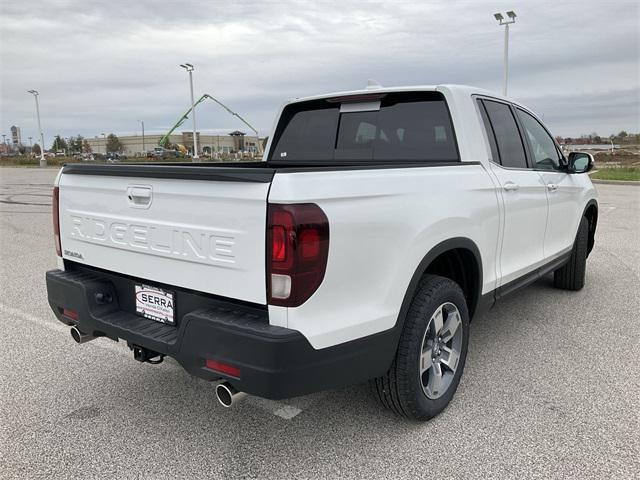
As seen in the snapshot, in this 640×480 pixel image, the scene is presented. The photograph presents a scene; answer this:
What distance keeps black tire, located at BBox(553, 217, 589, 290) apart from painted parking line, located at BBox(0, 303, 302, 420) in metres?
3.57

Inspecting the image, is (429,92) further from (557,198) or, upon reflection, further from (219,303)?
(219,303)

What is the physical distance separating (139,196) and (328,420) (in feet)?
5.36

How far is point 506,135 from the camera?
159 inches

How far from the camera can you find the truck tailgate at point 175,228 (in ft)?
7.40

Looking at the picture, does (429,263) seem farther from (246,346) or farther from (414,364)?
(246,346)

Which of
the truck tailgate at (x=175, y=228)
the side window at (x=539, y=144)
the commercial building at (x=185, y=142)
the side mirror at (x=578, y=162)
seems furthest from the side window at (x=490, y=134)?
the commercial building at (x=185, y=142)

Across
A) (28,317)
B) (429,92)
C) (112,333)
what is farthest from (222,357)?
(28,317)

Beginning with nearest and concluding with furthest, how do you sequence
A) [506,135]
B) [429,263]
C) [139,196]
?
1. [139,196]
2. [429,263]
3. [506,135]

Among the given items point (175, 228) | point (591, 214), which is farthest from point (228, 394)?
point (591, 214)

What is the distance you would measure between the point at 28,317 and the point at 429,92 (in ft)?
13.3

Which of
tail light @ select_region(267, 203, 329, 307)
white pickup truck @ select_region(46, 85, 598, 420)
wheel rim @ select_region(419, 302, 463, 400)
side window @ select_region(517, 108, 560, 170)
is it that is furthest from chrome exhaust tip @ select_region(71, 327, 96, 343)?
side window @ select_region(517, 108, 560, 170)

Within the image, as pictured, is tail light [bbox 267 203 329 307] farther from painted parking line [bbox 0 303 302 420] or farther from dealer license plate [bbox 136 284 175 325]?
painted parking line [bbox 0 303 302 420]

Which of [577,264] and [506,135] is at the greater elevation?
[506,135]

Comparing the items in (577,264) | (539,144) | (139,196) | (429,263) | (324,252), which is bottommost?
(577,264)
